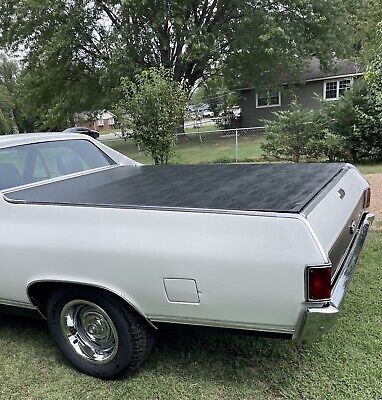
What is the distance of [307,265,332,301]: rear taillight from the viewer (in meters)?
1.90

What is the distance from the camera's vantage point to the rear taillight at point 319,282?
6.24ft

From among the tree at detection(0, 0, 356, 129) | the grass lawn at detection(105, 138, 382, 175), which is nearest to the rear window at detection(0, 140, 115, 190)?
the grass lawn at detection(105, 138, 382, 175)

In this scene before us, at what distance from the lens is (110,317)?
2.42 metres

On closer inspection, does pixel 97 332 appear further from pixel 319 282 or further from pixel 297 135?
pixel 297 135

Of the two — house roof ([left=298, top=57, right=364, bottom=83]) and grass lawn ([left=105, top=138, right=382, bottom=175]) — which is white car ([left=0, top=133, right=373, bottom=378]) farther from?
house roof ([left=298, top=57, right=364, bottom=83])

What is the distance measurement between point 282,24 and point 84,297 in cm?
1941

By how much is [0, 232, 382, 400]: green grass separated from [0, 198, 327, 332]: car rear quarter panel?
358 mm

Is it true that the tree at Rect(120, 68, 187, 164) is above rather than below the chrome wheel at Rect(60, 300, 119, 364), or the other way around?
above

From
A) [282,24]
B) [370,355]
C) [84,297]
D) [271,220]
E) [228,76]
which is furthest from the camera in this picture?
[228,76]

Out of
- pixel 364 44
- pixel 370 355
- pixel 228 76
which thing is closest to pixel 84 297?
pixel 370 355

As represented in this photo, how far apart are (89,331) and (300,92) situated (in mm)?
25199

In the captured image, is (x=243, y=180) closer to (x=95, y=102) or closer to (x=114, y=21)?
(x=114, y=21)

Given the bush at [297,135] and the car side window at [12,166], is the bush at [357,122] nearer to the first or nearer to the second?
the bush at [297,135]

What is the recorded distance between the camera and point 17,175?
3.27 meters
